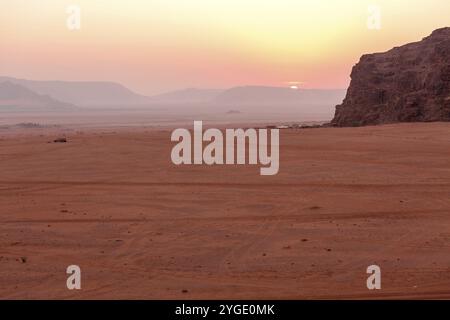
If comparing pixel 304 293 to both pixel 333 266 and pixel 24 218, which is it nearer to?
pixel 333 266

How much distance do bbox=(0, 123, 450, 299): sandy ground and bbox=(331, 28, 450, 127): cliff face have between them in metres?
17.4

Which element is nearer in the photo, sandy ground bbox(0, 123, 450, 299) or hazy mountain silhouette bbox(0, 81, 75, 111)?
sandy ground bbox(0, 123, 450, 299)

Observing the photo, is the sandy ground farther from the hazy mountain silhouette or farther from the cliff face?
the hazy mountain silhouette

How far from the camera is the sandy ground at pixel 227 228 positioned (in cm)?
634

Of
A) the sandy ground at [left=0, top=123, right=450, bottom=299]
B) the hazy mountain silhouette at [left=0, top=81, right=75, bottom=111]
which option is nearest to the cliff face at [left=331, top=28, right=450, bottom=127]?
the sandy ground at [left=0, top=123, right=450, bottom=299]

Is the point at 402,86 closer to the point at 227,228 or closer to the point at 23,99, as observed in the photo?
the point at 227,228

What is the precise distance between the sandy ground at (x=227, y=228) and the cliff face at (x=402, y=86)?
57.0 ft

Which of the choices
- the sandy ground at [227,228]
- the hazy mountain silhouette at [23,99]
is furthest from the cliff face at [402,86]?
the hazy mountain silhouette at [23,99]

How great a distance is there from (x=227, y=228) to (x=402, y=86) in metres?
29.7

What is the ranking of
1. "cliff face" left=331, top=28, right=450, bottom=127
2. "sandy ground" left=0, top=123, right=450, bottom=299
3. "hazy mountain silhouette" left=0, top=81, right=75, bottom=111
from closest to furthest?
"sandy ground" left=0, top=123, right=450, bottom=299 → "cliff face" left=331, top=28, right=450, bottom=127 → "hazy mountain silhouette" left=0, top=81, right=75, bottom=111

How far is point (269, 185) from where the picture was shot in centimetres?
1243

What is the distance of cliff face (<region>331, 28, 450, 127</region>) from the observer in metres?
32.6

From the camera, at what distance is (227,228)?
8.83 metres
